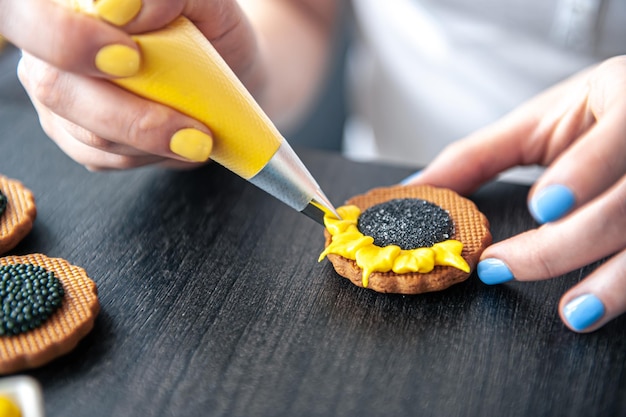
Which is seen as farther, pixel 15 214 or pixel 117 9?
pixel 15 214

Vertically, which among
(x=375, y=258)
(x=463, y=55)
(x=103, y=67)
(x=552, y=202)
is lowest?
(x=463, y=55)

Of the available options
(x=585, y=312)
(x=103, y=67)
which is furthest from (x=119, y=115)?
(x=585, y=312)

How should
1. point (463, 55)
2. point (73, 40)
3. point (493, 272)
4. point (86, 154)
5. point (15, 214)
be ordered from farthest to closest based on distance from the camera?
point (463, 55) < point (86, 154) < point (15, 214) < point (493, 272) < point (73, 40)

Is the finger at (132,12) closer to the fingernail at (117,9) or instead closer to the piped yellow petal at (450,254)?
the fingernail at (117,9)

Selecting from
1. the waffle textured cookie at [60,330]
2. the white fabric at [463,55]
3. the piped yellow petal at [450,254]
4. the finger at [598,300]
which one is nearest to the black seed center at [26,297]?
the waffle textured cookie at [60,330]

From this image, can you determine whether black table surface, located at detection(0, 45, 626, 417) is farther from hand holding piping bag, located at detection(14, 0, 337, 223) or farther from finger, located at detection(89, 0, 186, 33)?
finger, located at detection(89, 0, 186, 33)

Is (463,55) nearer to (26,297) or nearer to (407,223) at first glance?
(407,223)

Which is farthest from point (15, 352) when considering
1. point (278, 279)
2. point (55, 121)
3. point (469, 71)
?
point (469, 71)
